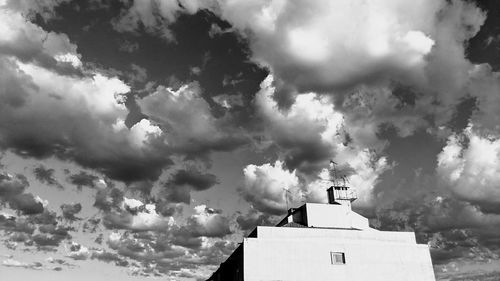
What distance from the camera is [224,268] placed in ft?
210

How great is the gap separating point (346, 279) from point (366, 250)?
5.04 metres

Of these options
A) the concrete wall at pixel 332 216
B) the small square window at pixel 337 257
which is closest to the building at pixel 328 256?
the small square window at pixel 337 257

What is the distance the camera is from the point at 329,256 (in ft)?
173

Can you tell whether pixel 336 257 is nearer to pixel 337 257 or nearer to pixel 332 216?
pixel 337 257

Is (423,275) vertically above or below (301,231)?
below

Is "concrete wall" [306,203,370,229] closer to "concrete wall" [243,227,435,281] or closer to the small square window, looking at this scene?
"concrete wall" [243,227,435,281]

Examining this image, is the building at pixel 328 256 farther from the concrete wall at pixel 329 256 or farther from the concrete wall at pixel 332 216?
the concrete wall at pixel 332 216

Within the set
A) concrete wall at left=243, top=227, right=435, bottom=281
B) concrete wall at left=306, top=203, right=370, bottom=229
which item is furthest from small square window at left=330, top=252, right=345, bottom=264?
concrete wall at left=306, top=203, right=370, bottom=229

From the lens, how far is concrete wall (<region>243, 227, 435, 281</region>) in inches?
2005

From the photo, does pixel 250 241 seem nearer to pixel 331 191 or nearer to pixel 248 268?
pixel 248 268

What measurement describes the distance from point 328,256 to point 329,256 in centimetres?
15

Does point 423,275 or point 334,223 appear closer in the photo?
point 423,275

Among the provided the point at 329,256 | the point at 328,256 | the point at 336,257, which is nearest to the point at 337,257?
the point at 336,257

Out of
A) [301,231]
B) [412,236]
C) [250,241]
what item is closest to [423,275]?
[412,236]
